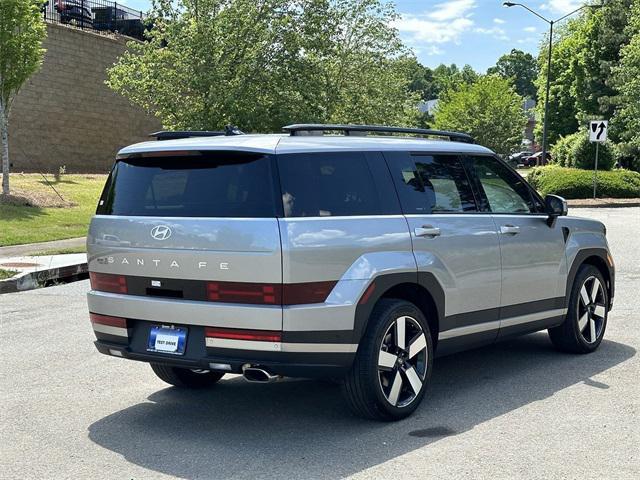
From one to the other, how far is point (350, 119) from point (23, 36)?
560 inches

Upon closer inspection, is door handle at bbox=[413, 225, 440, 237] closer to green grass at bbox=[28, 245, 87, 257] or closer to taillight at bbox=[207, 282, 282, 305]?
taillight at bbox=[207, 282, 282, 305]

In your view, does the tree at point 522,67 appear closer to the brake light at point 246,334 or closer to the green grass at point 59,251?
the green grass at point 59,251

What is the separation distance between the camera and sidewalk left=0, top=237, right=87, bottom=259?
1501cm

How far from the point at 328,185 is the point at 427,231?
83cm

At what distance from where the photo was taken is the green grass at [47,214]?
17.6m

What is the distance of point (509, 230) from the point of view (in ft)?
20.9

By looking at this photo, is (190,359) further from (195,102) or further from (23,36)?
(195,102)

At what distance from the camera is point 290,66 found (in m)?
25.1

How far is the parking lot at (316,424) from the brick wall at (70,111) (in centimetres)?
2482

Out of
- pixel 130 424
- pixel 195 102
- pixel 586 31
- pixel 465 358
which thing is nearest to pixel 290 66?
pixel 195 102

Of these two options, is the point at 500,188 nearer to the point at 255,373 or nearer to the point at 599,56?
the point at 255,373

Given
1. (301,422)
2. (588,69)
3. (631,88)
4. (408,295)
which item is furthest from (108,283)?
(588,69)

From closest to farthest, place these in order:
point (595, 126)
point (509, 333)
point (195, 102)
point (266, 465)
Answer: point (266, 465)
point (509, 333)
point (195, 102)
point (595, 126)

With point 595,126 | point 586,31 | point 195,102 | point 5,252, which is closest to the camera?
point 5,252
